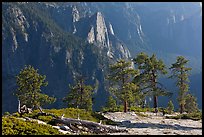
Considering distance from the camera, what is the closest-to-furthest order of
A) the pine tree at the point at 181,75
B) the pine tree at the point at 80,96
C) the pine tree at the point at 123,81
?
the pine tree at the point at 123,81 < the pine tree at the point at 181,75 < the pine tree at the point at 80,96

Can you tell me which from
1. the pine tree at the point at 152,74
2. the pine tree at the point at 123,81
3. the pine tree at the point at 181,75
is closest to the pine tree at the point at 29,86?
the pine tree at the point at 123,81

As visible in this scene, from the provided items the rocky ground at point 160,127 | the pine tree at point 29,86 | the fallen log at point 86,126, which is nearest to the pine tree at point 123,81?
the rocky ground at point 160,127

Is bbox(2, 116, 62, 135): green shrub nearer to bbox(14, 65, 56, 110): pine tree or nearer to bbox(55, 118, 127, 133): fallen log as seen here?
bbox(55, 118, 127, 133): fallen log

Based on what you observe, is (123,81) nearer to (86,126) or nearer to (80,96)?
(80,96)

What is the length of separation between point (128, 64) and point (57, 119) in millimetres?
23753

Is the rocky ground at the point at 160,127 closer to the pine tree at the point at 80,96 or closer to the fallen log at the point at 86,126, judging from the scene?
the fallen log at the point at 86,126

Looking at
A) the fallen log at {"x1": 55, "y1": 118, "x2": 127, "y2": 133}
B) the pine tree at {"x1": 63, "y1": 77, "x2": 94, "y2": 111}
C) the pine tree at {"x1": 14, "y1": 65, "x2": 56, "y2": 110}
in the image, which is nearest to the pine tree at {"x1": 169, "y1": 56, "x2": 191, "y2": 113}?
the pine tree at {"x1": 63, "y1": 77, "x2": 94, "y2": 111}

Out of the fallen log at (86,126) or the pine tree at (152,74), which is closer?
the fallen log at (86,126)

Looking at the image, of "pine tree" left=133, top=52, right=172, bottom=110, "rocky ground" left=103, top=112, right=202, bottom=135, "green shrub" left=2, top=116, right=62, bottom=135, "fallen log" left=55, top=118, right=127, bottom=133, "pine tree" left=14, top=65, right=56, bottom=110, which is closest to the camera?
"green shrub" left=2, top=116, right=62, bottom=135

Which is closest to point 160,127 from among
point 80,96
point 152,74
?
Result: point 152,74

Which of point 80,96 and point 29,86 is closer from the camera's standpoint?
point 29,86

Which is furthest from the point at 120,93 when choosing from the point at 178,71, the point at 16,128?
the point at 16,128

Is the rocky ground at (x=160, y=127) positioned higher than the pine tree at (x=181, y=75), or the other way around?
the pine tree at (x=181, y=75)

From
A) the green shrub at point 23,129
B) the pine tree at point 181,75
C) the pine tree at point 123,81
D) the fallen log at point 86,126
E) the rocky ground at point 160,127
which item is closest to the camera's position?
the green shrub at point 23,129
